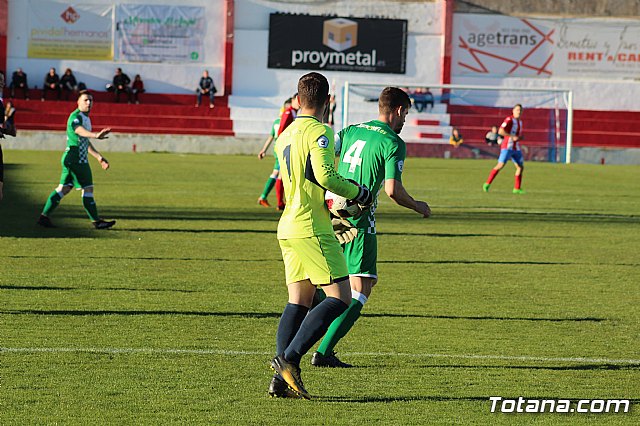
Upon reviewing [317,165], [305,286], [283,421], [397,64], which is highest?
[397,64]

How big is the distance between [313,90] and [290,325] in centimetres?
137

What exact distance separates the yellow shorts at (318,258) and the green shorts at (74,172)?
28.6 feet

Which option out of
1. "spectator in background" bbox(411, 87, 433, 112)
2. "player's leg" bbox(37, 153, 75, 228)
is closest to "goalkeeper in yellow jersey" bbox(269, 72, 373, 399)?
"player's leg" bbox(37, 153, 75, 228)

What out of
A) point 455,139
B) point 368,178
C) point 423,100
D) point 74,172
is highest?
point 423,100

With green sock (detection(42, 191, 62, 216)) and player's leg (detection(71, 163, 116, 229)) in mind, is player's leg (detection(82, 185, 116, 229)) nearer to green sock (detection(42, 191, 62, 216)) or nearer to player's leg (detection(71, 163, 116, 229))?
player's leg (detection(71, 163, 116, 229))

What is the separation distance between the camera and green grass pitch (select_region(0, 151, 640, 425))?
6094mm

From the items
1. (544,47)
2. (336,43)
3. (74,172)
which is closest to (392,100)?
(74,172)

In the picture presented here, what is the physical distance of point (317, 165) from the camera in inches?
237

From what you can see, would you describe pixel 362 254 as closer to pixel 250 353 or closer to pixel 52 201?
pixel 250 353

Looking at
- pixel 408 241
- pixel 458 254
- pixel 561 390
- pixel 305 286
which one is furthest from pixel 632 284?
pixel 305 286

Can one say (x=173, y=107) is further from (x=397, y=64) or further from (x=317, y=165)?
(x=317, y=165)

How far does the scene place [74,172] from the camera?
47.5ft

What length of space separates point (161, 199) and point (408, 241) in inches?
275

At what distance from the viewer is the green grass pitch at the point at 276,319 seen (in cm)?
609
